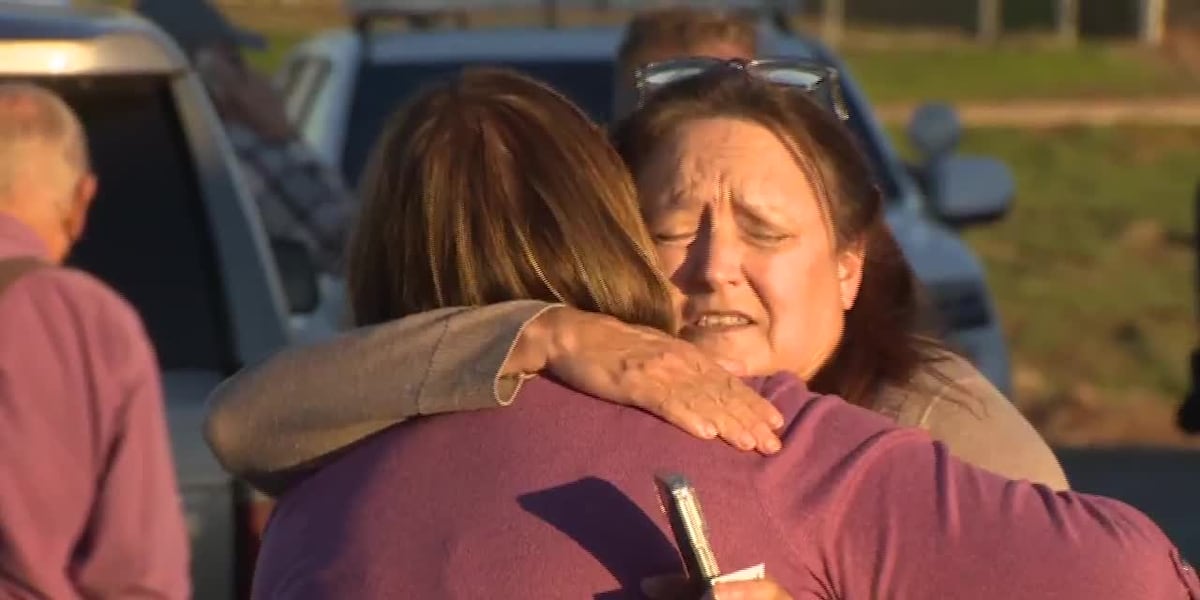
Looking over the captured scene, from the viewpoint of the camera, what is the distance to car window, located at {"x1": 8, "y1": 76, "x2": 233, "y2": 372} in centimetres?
438

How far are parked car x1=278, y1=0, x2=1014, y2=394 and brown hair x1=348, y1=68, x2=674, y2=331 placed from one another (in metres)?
4.81

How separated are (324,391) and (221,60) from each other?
5.52 meters

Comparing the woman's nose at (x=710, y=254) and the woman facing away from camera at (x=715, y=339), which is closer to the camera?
the woman facing away from camera at (x=715, y=339)

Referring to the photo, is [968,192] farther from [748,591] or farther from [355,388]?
[748,591]

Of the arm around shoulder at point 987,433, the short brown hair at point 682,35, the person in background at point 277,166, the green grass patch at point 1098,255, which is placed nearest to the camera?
the arm around shoulder at point 987,433

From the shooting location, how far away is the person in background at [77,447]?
3557 mm

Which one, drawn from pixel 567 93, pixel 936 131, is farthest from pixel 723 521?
pixel 936 131

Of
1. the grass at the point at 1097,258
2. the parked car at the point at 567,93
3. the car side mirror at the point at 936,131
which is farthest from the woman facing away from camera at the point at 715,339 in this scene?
the grass at the point at 1097,258

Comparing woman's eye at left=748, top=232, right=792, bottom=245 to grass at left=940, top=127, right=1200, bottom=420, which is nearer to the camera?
woman's eye at left=748, top=232, right=792, bottom=245

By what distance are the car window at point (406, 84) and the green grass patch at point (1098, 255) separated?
16.2 feet

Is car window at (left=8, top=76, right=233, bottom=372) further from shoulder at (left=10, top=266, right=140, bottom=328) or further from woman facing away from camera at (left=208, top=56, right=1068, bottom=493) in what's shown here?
woman facing away from camera at (left=208, top=56, right=1068, bottom=493)

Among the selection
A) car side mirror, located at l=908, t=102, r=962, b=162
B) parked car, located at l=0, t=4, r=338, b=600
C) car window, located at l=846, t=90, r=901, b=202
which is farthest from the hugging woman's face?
car side mirror, located at l=908, t=102, r=962, b=162

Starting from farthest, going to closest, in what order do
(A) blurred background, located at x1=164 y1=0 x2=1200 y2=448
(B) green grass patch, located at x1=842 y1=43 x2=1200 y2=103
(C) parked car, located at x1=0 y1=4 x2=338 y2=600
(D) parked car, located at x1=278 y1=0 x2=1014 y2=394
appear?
(B) green grass patch, located at x1=842 y1=43 x2=1200 y2=103 → (A) blurred background, located at x1=164 y1=0 x2=1200 y2=448 → (D) parked car, located at x1=278 y1=0 x2=1014 y2=394 → (C) parked car, located at x1=0 y1=4 x2=338 y2=600

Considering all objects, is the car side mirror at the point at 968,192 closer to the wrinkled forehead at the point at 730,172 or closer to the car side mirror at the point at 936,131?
the car side mirror at the point at 936,131
